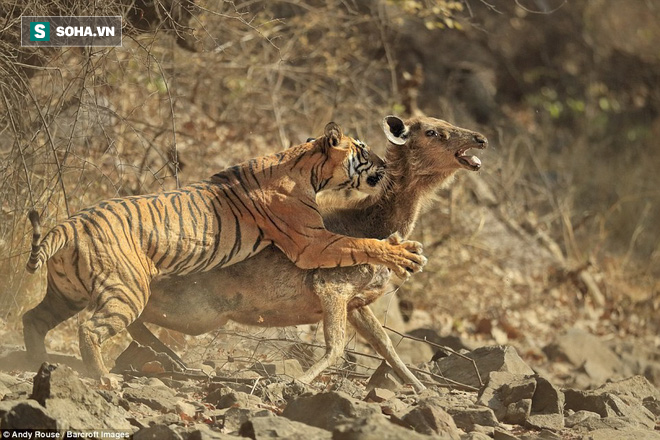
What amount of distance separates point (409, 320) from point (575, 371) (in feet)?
6.78

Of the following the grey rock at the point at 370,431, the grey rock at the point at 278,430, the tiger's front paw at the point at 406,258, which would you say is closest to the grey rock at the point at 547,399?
the tiger's front paw at the point at 406,258

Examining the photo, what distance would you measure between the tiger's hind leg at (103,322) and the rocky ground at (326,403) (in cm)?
14

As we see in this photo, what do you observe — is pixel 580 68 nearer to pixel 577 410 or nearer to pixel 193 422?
pixel 577 410

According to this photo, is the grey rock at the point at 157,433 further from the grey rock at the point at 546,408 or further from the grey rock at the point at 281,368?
the grey rock at the point at 546,408

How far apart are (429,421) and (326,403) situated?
583 millimetres

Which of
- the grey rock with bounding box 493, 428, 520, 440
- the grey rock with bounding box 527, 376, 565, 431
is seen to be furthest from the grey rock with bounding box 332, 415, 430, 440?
the grey rock with bounding box 527, 376, 565, 431

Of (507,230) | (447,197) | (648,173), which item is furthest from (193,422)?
(648,173)

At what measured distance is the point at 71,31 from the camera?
7.55 meters

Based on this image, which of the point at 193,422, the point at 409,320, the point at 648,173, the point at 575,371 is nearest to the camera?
the point at 193,422

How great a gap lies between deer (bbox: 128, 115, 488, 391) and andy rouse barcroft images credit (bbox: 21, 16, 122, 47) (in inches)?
82.8

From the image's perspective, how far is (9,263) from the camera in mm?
7340

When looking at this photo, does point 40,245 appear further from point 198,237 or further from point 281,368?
point 281,368

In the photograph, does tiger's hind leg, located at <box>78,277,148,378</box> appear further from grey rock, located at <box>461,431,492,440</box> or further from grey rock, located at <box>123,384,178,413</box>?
grey rock, located at <box>461,431,492,440</box>

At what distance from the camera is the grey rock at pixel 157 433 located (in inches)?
187
